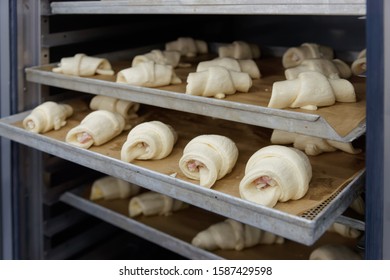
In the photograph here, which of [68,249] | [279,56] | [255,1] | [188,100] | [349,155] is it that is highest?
[255,1]

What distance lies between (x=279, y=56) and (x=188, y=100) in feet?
2.79

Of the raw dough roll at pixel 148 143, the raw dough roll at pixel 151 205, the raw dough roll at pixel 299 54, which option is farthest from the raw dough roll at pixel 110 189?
the raw dough roll at pixel 299 54

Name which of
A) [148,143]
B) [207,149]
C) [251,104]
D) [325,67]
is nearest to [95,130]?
[148,143]

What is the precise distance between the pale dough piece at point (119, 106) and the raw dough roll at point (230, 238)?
457mm

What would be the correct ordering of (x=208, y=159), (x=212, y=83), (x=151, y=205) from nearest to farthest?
(x=208, y=159) → (x=212, y=83) → (x=151, y=205)

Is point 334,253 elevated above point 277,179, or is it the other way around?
point 277,179

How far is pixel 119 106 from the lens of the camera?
5.31ft

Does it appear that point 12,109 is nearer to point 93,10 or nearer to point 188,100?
point 93,10

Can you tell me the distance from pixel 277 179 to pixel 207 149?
9.3 inches

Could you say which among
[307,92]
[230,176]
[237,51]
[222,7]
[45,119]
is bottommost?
[230,176]

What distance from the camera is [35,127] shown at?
4.86 feet

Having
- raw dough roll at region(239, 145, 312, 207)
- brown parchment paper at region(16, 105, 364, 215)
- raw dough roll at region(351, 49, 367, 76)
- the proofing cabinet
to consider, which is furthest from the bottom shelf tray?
raw dough roll at region(351, 49, 367, 76)

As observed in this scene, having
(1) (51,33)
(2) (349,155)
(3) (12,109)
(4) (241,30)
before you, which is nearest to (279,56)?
(4) (241,30)

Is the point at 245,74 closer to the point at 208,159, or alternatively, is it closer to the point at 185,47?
the point at 208,159
